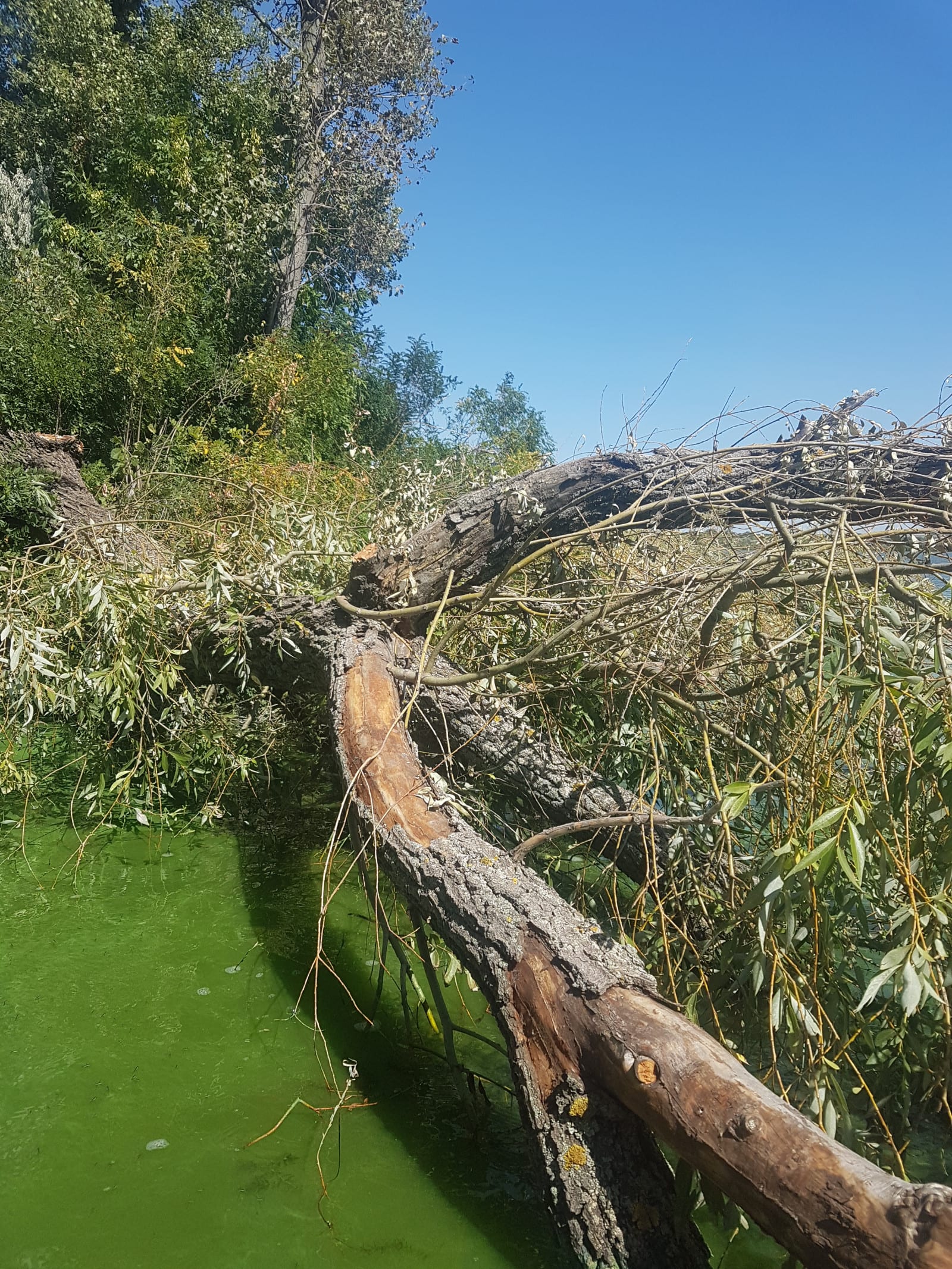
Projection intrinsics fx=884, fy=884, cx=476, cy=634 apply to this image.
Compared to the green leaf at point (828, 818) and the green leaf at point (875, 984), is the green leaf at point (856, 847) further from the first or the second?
the green leaf at point (875, 984)

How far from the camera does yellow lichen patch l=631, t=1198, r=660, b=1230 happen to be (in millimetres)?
2115

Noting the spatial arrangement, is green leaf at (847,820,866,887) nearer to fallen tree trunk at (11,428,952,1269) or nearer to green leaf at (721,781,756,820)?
green leaf at (721,781,756,820)

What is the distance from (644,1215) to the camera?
212 centimetres

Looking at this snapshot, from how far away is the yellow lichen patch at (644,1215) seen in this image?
212 centimetres

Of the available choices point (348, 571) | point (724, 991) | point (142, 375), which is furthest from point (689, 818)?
point (142, 375)

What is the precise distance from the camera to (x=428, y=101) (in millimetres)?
17016

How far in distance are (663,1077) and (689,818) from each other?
88 centimetres

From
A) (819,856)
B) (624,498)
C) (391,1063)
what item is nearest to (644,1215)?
(819,856)

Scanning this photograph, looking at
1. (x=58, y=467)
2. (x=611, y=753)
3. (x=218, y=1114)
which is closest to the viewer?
(x=218, y=1114)

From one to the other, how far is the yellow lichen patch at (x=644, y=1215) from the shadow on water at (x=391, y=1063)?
0.21 m

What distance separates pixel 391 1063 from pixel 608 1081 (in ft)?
3.40

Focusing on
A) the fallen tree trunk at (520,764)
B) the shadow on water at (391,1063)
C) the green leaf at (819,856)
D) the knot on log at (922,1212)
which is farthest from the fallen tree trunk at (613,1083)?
the fallen tree trunk at (520,764)

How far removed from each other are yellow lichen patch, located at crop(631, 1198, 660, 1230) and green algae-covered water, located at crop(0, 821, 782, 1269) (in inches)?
7.9

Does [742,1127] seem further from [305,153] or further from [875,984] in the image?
[305,153]
